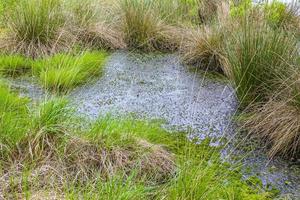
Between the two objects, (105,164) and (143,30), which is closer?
(105,164)

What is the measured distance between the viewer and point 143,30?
15.7ft

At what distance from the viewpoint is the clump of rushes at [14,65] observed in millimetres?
3754

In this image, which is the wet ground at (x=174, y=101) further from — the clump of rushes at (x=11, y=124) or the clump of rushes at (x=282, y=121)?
the clump of rushes at (x=11, y=124)

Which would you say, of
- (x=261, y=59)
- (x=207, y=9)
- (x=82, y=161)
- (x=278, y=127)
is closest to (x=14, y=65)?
(x=82, y=161)

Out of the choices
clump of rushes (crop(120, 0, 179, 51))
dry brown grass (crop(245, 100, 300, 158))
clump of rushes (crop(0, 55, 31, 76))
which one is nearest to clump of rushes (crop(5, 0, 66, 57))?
clump of rushes (crop(0, 55, 31, 76))

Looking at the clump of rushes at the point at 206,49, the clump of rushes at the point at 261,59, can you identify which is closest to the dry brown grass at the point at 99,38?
the clump of rushes at the point at 206,49

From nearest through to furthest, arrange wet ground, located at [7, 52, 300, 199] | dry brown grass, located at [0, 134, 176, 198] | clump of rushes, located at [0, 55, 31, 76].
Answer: dry brown grass, located at [0, 134, 176, 198] → wet ground, located at [7, 52, 300, 199] → clump of rushes, located at [0, 55, 31, 76]

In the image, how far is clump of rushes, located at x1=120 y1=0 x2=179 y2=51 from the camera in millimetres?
4770

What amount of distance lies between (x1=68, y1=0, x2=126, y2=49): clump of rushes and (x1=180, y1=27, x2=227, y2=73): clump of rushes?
92 cm

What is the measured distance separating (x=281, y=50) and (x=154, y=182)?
148 centimetres

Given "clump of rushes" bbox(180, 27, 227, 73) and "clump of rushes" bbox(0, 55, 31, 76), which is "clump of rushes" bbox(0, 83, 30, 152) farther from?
"clump of rushes" bbox(180, 27, 227, 73)

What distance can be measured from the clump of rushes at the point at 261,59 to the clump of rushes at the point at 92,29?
6.86 ft

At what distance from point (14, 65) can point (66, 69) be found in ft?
2.23

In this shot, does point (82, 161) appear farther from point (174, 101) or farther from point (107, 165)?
point (174, 101)
